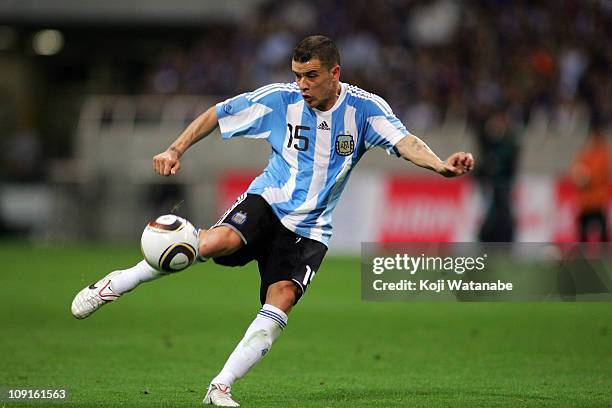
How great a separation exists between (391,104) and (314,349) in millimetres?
13079

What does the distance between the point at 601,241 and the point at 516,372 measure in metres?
8.67

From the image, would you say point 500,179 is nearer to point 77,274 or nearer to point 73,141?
point 77,274

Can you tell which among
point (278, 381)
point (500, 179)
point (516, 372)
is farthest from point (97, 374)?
point (500, 179)

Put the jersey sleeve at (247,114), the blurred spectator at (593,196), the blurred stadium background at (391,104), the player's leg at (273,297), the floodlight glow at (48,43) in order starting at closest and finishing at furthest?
the player's leg at (273,297) → the jersey sleeve at (247,114) → the blurred spectator at (593,196) → the blurred stadium background at (391,104) → the floodlight glow at (48,43)

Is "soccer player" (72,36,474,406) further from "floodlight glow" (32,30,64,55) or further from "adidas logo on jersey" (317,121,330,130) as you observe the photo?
"floodlight glow" (32,30,64,55)

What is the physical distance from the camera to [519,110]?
21578 mm

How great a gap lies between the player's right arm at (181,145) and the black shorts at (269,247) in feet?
1.61

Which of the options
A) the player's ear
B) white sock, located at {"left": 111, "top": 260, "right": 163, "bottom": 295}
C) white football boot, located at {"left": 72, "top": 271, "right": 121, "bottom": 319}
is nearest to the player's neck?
the player's ear

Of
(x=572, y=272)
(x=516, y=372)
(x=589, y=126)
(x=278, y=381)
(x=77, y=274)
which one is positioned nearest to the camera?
(x=278, y=381)

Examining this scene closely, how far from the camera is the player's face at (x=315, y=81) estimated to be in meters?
7.10

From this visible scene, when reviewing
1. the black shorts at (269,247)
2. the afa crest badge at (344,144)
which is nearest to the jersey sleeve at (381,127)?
the afa crest badge at (344,144)

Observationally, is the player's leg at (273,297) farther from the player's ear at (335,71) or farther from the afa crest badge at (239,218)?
the player's ear at (335,71)

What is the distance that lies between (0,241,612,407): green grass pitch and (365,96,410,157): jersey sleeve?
166cm

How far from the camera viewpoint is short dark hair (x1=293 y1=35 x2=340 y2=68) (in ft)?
23.3
